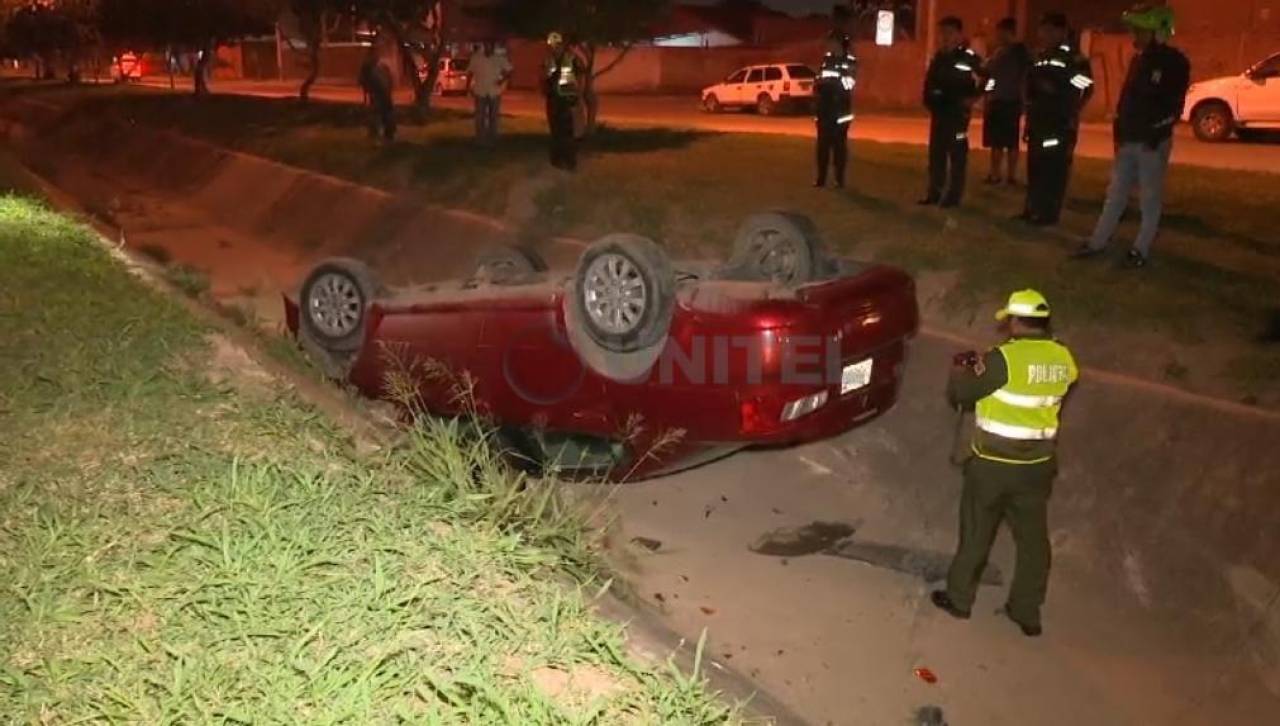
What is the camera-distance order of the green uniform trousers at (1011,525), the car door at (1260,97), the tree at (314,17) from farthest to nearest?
the tree at (314,17)
the car door at (1260,97)
the green uniform trousers at (1011,525)

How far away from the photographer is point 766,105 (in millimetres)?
30781

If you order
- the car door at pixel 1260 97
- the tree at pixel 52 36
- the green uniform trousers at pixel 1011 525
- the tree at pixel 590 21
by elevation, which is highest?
the tree at pixel 52 36

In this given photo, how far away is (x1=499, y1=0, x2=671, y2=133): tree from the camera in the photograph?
16.9m

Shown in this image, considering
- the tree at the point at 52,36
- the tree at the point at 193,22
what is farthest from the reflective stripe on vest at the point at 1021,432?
the tree at the point at 52,36

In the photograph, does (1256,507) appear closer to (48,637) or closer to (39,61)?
(48,637)

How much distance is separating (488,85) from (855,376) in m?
12.6

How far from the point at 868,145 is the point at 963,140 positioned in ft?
19.1

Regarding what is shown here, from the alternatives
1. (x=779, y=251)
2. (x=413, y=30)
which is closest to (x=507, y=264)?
(x=779, y=251)

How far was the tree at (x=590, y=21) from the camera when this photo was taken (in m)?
16.9

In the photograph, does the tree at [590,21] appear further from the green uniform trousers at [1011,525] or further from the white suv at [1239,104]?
the green uniform trousers at [1011,525]

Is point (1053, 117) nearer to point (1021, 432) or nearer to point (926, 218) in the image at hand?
point (926, 218)

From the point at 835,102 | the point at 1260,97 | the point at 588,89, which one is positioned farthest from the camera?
the point at 1260,97

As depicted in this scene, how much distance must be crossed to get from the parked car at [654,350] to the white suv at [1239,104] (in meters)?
16.1

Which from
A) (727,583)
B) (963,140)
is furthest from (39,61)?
(727,583)
